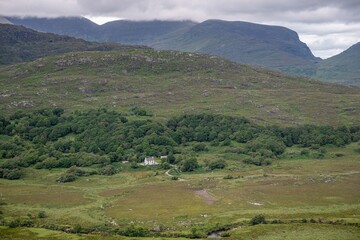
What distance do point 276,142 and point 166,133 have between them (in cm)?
4524

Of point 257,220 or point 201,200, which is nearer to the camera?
point 257,220

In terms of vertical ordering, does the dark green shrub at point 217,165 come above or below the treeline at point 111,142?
below

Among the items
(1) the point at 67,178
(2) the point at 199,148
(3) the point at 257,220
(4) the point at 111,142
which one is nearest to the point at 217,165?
(2) the point at 199,148

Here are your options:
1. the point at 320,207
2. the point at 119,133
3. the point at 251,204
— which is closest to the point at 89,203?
the point at 251,204

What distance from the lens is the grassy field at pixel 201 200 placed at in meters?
98.3

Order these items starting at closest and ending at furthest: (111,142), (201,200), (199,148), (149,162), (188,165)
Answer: (201,200) < (188,165) < (149,162) < (111,142) < (199,148)

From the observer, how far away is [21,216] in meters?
108

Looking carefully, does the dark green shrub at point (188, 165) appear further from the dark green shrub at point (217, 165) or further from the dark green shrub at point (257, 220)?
the dark green shrub at point (257, 220)

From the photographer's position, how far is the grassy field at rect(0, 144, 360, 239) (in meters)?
98.3

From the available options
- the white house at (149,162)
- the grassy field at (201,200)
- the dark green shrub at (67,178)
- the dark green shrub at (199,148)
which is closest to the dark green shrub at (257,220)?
the grassy field at (201,200)

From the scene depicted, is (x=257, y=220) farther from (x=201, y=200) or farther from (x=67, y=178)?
(x=67, y=178)

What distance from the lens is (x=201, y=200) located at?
121 m

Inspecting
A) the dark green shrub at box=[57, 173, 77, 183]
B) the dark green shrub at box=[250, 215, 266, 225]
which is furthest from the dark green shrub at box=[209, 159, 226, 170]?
the dark green shrub at box=[250, 215, 266, 225]

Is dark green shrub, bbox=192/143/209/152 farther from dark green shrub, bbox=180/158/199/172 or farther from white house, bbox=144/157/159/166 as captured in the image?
dark green shrub, bbox=180/158/199/172
